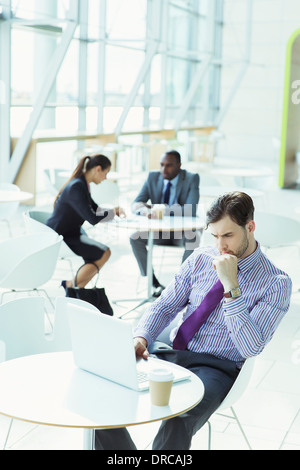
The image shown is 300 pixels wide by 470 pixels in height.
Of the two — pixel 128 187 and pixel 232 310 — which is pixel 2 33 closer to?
pixel 128 187

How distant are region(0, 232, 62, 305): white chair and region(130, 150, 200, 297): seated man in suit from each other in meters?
1.10

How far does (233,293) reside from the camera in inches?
92.5

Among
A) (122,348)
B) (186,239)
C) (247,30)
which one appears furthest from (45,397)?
(247,30)

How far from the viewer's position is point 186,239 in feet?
17.7

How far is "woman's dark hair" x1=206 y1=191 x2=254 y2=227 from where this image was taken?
2.47 m

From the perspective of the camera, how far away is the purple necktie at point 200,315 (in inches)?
99.4

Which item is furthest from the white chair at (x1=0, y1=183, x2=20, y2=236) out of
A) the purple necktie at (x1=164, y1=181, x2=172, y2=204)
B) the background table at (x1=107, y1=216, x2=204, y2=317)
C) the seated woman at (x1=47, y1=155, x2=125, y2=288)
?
the background table at (x1=107, y1=216, x2=204, y2=317)

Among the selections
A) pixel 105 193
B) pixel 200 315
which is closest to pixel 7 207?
pixel 105 193

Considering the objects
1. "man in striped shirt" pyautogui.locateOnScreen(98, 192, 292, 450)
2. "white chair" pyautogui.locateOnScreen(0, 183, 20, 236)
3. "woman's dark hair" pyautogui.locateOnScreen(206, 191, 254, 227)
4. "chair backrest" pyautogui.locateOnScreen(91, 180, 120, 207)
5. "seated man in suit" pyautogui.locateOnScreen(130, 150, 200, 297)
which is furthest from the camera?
"chair backrest" pyautogui.locateOnScreen(91, 180, 120, 207)

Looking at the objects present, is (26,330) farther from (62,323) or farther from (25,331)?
(62,323)

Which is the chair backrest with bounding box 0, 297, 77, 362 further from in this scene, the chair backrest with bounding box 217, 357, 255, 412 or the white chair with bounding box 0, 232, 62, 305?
the white chair with bounding box 0, 232, 62, 305

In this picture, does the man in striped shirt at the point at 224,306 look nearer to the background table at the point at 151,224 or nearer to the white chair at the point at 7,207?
the background table at the point at 151,224

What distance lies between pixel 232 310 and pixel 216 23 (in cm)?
1530

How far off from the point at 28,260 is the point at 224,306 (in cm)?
196
